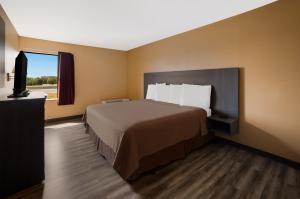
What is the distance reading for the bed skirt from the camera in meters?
1.99

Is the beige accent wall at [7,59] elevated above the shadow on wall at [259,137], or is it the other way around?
the beige accent wall at [7,59]

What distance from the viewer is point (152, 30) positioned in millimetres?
3617

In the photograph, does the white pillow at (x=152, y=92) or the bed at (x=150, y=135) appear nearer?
the bed at (x=150, y=135)

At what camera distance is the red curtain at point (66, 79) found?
446 cm

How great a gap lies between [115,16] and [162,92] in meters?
2.05

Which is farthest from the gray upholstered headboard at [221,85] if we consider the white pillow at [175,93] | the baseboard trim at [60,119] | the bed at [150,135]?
the baseboard trim at [60,119]

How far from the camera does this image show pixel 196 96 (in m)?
3.18

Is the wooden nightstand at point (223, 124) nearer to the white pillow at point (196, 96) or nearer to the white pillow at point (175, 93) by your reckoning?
the white pillow at point (196, 96)

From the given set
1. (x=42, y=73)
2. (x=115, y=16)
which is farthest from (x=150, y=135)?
(x=42, y=73)

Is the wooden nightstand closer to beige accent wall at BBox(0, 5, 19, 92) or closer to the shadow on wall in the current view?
the shadow on wall

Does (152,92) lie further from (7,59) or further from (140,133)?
(7,59)

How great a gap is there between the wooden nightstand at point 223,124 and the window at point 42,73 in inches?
182

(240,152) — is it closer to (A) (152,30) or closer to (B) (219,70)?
(B) (219,70)

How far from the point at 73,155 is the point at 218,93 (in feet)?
9.44
